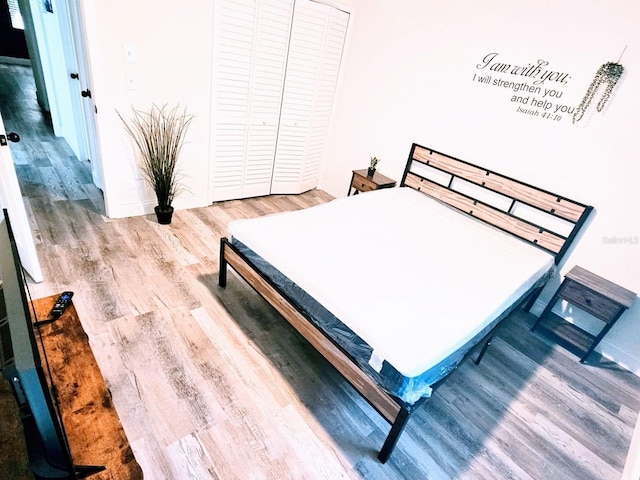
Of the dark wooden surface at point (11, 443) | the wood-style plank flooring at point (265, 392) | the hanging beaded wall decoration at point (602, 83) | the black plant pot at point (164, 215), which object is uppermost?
the hanging beaded wall decoration at point (602, 83)

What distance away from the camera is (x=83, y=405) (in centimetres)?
109

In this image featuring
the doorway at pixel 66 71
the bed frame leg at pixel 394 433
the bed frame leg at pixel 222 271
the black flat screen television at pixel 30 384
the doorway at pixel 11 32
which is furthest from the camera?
the doorway at pixel 11 32

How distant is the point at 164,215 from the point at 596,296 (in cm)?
336

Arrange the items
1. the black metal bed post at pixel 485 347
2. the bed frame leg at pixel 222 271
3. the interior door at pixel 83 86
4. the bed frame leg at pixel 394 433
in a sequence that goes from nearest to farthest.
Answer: the bed frame leg at pixel 394 433 < the black metal bed post at pixel 485 347 < the bed frame leg at pixel 222 271 < the interior door at pixel 83 86

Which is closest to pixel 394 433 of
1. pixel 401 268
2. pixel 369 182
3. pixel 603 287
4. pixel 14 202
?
pixel 401 268

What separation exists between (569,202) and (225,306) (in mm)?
2580

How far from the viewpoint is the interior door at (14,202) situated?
1817 mm

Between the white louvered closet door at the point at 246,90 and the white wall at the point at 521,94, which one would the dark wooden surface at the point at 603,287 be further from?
the white louvered closet door at the point at 246,90

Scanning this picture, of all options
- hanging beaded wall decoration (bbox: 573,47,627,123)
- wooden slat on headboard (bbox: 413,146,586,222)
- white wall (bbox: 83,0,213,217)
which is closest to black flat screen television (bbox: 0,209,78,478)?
white wall (bbox: 83,0,213,217)

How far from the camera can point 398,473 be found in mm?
1597

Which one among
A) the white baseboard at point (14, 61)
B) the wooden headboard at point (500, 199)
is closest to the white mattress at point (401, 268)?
the wooden headboard at point (500, 199)

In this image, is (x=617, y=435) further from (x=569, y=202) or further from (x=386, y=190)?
(x=386, y=190)

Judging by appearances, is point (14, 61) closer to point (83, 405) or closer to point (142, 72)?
point (142, 72)

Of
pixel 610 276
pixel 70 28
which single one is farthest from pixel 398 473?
pixel 70 28
